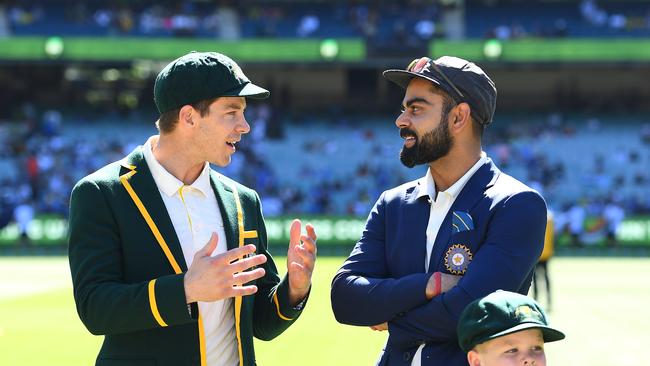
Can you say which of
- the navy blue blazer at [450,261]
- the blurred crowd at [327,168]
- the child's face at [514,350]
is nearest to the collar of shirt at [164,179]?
the navy blue blazer at [450,261]

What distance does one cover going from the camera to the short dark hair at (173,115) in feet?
14.3

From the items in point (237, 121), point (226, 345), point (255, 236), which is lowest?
point (226, 345)

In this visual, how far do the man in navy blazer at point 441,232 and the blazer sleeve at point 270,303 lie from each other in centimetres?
21

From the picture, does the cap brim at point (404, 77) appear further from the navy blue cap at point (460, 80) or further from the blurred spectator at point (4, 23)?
the blurred spectator at point (4, 23)

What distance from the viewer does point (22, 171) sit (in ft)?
125

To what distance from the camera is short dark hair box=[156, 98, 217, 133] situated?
4352 millimetres

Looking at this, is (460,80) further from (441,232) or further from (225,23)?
(225,23)

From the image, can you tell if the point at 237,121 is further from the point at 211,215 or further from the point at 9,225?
the point at 9,225

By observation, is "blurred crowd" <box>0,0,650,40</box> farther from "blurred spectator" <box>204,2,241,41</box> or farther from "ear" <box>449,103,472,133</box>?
"ear" <box>449,103,472,133</box>

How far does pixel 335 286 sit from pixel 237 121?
2.70 feet

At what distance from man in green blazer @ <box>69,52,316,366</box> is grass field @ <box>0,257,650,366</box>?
7.01m

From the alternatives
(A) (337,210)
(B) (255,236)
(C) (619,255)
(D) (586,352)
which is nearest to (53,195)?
(A) (337,210)

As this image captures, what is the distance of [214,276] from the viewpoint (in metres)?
3.89

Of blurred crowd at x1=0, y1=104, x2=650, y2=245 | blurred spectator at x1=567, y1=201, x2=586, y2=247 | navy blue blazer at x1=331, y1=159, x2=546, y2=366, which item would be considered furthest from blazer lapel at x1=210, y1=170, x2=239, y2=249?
blurred spectator at x1=567, y1=201, x2=586, y2=247
